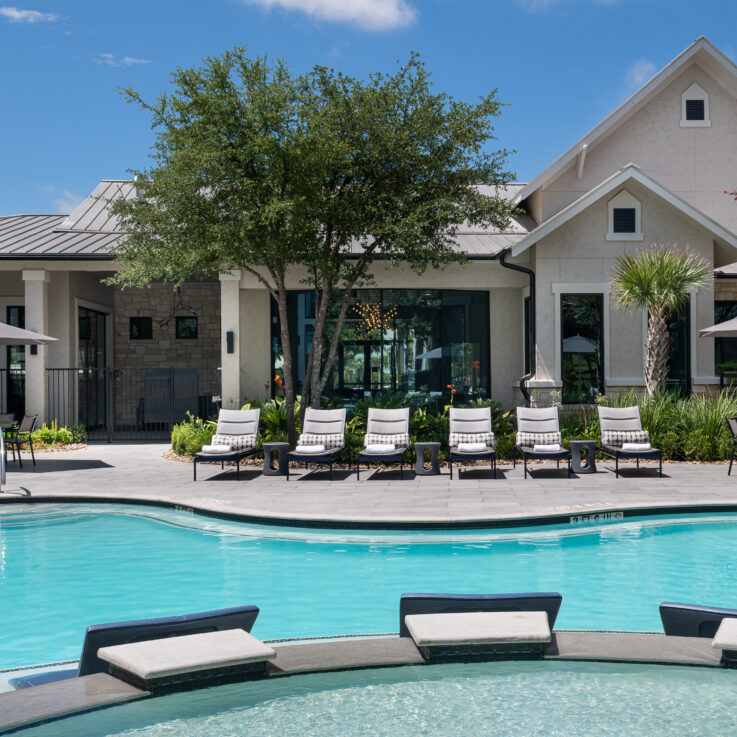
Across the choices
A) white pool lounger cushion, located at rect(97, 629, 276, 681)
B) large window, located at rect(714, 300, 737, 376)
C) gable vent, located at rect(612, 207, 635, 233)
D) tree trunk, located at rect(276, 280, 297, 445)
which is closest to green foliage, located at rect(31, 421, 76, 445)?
tree trunk, located at rect(276, 280, 297, 445)

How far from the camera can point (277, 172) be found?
1252 centimetres

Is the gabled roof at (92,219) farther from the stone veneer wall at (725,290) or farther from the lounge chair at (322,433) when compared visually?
the stone veneer wall at (725,290)

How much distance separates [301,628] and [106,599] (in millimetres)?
1945

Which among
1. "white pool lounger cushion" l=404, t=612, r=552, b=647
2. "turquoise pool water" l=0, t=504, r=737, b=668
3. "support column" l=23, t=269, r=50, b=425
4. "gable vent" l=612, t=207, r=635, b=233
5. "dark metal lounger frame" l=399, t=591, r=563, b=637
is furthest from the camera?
"support column" l=23, t=269, r=50, b=425

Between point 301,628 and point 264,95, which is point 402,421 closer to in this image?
point 264,95

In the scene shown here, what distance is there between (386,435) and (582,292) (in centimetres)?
587

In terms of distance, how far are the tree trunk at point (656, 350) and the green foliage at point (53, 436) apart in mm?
12779

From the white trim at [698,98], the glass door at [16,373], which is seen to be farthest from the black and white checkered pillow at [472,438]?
the glass door at [16,373]

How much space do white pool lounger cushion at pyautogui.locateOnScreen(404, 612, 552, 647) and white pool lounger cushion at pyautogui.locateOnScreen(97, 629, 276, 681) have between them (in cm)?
76

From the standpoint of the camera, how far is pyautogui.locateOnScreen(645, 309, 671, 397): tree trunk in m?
14.2

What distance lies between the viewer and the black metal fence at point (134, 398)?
1866cm

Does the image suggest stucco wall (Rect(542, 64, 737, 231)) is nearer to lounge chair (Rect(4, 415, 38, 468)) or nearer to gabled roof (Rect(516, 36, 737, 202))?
gabled roof (Rect(516, 36, 737, 202))

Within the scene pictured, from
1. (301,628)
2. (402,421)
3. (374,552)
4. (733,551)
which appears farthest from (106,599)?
(402,421)

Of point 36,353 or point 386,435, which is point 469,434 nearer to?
point 386,435
